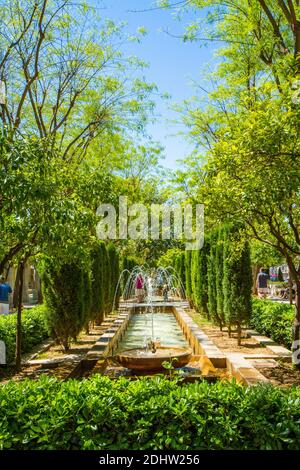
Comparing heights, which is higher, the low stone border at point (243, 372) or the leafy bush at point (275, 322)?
the leafy bush at point (275, 322)

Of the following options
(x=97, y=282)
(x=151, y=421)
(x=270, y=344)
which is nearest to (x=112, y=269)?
(x=97, y=282)

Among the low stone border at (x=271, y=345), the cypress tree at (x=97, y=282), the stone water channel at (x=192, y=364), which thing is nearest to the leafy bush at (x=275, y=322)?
the low stone border at (x=271, y=345)

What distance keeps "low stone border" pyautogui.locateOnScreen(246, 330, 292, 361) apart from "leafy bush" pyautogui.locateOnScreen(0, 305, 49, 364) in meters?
4.84

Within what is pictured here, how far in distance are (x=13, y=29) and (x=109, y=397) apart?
11.8 meters

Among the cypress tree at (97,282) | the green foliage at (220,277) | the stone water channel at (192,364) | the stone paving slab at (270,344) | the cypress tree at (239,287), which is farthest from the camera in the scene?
the cypress tree at (97,282)

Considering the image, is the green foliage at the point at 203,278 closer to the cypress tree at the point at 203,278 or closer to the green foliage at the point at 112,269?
the cypress tree at the point at 203,278

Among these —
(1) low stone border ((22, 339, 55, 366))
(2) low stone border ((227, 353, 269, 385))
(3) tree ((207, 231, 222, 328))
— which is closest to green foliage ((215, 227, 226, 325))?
(3) tree ((207, 231, 222, 328))

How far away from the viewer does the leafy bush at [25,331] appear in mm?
9212

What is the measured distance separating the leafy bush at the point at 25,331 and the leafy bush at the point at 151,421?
5.33 metres

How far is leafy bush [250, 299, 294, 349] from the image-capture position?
33.7 ft

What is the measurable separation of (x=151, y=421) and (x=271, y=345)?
264 inches

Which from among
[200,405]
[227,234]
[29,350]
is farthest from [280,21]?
[200,405]

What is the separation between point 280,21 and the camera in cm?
1198

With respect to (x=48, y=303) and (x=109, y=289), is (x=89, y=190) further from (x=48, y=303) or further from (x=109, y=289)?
(x=109, y=289)
